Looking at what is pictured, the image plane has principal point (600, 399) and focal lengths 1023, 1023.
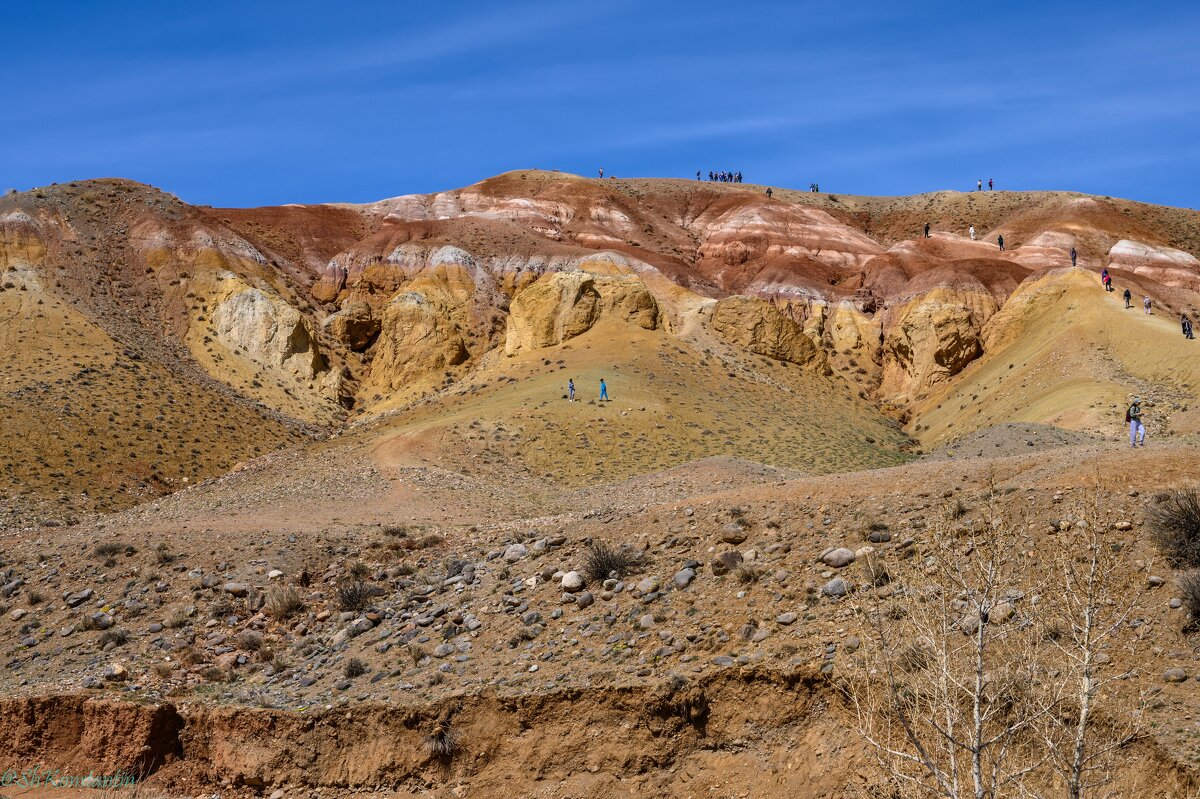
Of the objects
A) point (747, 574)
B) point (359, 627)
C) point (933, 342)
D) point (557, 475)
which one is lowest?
point (359, 627)

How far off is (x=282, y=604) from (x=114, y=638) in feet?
9.08

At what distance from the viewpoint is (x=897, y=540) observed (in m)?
14.1

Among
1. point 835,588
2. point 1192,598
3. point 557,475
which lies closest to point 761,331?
point 557,475

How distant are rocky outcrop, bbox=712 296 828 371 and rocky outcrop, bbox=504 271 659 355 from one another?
12.1 feet

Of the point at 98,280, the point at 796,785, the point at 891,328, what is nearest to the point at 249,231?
the point at 98,280

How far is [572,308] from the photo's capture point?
52.9 meters

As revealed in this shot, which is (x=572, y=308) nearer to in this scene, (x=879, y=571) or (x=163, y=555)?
(x=163, y=555)

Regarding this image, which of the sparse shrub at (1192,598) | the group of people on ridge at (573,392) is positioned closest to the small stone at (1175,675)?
the sparse shrub at (1192,598)

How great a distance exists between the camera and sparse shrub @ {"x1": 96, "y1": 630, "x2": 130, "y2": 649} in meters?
17.4

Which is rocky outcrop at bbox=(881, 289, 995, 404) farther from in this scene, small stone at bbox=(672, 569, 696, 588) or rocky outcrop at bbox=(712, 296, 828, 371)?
small stone at bbox=(672, 569, 696, 588)

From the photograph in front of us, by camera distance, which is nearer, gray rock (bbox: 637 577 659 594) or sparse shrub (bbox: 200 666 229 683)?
gray rock (bbox: 637 577 659 594)

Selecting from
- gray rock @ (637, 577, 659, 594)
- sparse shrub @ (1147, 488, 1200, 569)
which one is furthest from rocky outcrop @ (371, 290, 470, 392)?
sparse shrub @ (1147, 488, 1200, 569)

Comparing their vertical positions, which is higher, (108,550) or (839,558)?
(839,558)

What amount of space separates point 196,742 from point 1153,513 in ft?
42.6
